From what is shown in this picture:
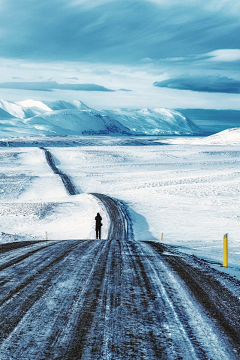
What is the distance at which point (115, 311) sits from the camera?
210 inches

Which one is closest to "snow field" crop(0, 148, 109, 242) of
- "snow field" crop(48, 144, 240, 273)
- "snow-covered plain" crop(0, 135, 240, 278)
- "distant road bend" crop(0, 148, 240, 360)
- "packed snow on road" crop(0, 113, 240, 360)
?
"snow-covered plain" crop(0, 135, 240, 278)

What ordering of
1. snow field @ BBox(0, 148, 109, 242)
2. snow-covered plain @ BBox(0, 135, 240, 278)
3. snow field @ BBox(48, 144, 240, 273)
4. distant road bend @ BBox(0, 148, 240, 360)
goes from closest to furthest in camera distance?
distant road bend @ BBox(0, 148, 240, 360) < snow field @ BBox(48, 144, 240, 273) < snow-covered plain @ BBox(0, 135, 240, 278) < snow field @ BBox(0, 148, 109, 242)

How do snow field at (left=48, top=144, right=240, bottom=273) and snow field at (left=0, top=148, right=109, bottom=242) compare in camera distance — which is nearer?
snow field at (left=48, top=144, right=240, bottom=273)

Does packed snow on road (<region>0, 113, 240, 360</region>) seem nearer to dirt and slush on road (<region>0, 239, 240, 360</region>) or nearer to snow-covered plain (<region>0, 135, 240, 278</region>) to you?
dirt and slush on road (<region>0, 239, 240, 360</region>)

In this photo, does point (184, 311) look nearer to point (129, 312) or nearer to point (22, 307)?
point (129, 312)

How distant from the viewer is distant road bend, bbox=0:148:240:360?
416 centimetres

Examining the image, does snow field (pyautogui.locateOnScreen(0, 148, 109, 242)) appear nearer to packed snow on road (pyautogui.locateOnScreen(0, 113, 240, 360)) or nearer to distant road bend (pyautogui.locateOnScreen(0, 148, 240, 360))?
packed snow on road (pyautogui.locateOnScreen(0, 113, 240, 360))

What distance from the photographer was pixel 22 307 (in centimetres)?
539

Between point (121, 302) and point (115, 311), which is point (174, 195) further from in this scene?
point (115, 311)

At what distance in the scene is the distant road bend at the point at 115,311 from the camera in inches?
164

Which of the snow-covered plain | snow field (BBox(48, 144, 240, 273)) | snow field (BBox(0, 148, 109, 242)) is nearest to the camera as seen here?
snow field (BBox(48, 144, 240, 273))

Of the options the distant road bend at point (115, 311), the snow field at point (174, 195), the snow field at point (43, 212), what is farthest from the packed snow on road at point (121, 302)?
the snow field at point (43, 212)

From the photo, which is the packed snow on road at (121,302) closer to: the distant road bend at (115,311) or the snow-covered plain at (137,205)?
the distant road bend at (115,311)

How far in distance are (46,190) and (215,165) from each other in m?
41.2
